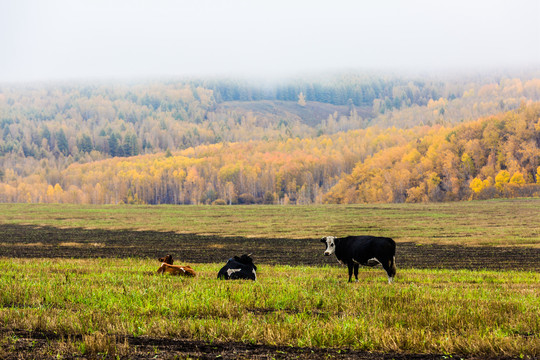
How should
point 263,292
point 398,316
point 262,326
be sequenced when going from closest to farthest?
point 262,326 < point 398,316 < point 263,292

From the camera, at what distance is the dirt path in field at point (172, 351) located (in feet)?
26.0

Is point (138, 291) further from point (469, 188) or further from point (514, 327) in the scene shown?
point (469, 188)

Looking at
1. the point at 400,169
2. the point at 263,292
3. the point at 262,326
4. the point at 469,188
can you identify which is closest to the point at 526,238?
the point at 263,292

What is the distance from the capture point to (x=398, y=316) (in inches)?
411

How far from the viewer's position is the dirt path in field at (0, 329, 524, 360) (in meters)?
7.94

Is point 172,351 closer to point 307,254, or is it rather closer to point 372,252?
point 372,252

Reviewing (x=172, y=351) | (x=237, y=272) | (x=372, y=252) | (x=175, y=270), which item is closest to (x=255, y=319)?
(x=172, y=351)

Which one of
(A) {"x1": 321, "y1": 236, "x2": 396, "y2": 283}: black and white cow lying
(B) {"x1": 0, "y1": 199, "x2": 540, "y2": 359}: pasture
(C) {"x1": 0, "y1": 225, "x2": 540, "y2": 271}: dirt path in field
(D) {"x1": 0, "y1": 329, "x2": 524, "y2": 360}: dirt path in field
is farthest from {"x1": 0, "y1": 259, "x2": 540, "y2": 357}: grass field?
(C) {"x1": 0, "y1": 225, "x2": 540, "y2": 271}: dirt path in field

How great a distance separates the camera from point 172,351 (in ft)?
27.2

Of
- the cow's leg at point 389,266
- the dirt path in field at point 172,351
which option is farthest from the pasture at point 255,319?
the cow's leg at point 389,266

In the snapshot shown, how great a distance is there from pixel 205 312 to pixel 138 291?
9.78 feet

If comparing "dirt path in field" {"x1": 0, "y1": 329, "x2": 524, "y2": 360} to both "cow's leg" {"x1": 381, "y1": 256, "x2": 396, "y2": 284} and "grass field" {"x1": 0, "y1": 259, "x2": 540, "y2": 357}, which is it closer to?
"grass field" {"x1": 0, "y1": 259, "x2": 540, "y2": 357}

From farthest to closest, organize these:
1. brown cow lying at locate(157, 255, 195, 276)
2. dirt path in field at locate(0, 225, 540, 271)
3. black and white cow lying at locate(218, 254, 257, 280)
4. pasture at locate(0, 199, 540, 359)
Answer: dirt path in field at locate(0, 225, 540, 271)
brown cow lying at locate(157, 255, 195, 276)
black and white cow lying at locate(218, 254, 257, 280)
pasture at locate(0, 199, 540, 359)

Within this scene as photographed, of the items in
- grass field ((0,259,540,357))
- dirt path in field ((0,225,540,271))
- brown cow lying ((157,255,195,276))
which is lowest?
dirt path in field ((0,225,540,271))
